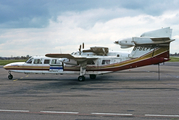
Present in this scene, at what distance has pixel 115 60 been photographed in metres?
19.9

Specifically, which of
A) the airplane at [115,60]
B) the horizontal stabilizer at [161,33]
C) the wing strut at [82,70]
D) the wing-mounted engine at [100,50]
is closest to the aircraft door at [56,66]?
the airplane at [115,60]

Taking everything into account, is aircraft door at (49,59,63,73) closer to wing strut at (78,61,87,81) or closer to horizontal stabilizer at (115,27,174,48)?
wing strut at (78,61,87,81)

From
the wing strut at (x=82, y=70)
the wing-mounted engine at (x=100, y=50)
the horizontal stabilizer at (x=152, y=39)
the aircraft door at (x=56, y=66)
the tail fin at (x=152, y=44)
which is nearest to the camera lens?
the horizontal stabilizer at (x=152, y=39)

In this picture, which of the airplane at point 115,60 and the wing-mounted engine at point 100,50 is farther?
the wing-mounted engine at point 100,50

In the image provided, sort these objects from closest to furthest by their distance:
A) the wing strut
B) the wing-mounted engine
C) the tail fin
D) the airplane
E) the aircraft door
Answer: the tail fin → the airplane → the wing strut → the aircraft door → the wing-mounted engine

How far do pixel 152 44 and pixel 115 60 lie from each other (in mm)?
4083

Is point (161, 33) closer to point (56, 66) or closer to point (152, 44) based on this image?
point (152, 44)

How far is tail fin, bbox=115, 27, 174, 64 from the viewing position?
60.3 feet

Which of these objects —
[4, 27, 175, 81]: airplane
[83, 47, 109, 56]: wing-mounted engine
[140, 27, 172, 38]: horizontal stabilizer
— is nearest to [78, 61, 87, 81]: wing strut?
[4, 27, 175, 81]: airplane

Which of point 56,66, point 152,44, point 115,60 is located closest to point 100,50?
point 115,60

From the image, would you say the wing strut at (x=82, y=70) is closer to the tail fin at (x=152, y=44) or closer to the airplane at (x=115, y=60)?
the airplane at (x=115, y=60)

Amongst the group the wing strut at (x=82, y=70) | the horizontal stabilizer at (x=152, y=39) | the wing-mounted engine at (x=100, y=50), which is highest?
the horizontal stabilizer at (x=152, y=39)

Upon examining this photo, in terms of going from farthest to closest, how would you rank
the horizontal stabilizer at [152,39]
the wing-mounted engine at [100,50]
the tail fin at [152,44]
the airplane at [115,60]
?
the wing-mounted engine at [100,50], the airplane at [115,60], the tail fin at [152,44], the horizontal stabilizer at [152,39]

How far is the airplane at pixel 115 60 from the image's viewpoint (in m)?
18.6
